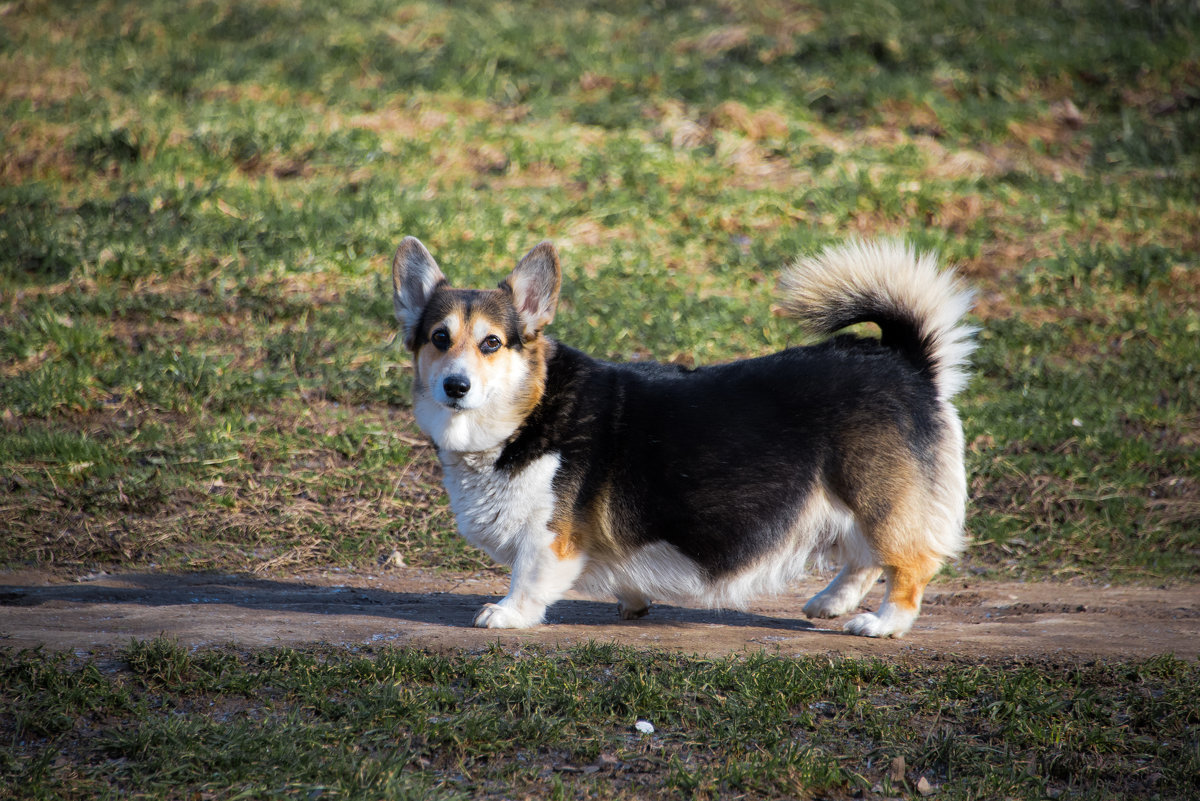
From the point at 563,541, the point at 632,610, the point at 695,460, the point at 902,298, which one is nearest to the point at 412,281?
the point at 563,541

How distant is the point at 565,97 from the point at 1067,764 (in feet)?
30.9

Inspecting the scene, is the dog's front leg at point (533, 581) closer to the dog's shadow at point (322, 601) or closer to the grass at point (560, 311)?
the dog's shadow at point (322, 601)

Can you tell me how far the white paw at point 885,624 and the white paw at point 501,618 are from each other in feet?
4.69

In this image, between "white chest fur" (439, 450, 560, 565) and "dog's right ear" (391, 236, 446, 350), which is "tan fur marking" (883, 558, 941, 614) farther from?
"dog's right ear" (391, 236, 446, 350)

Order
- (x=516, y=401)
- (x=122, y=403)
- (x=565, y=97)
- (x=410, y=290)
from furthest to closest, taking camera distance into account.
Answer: (x=565, y=97) → (x=122, y=403) → (x=410, y=290) → (x=516, y=401)

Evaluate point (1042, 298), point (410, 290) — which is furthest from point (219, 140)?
point (1042, 298)

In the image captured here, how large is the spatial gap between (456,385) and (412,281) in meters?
0.77

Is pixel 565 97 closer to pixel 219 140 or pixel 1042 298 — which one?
pixel 219 140

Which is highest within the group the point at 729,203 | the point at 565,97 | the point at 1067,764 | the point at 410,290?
the point at 565,97

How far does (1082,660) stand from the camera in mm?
4102

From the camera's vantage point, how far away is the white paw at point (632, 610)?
16.1 ft

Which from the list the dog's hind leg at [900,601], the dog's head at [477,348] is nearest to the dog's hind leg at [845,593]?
the dog's hind leg at [900,601]

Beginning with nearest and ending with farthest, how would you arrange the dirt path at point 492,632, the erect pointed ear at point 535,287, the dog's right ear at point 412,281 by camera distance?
the dirt path at point 492,632, the erect pointed ear at point 535,287, the dog's right ear at point 412,281

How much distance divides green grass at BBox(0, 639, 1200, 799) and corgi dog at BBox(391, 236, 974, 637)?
542 millimetres
